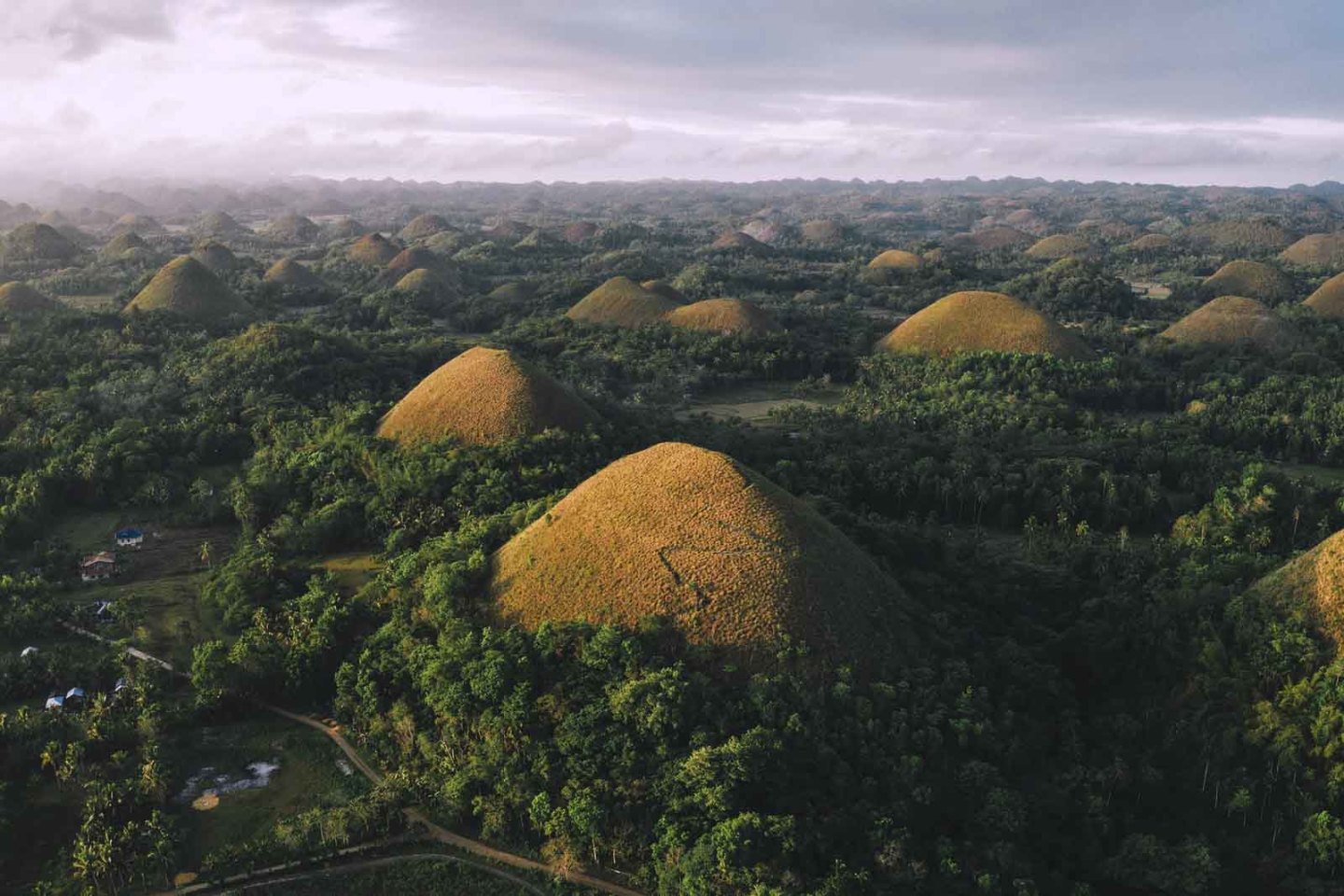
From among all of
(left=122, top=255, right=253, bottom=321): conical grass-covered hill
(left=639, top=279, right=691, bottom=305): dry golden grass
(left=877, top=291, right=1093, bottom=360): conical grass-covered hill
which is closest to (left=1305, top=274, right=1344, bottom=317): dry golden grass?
(left=877, top=291, right=1093, bottom=360): conical grass-covered hill

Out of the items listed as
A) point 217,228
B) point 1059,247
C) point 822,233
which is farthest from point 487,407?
point 217,228

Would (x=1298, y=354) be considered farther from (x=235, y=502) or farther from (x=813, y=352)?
(x=235, y=502)

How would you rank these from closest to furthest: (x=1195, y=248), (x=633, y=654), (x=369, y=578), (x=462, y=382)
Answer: (x=633, y=654)
(x=369, y=578)
(x=462, y=382)
(x=1195, y=248)

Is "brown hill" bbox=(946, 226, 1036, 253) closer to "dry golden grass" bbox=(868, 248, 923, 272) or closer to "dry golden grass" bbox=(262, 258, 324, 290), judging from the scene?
"dry golden grass" bbox=(868, 248, 923, 272)

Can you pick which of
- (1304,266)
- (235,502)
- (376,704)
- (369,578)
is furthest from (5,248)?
(1304,266)

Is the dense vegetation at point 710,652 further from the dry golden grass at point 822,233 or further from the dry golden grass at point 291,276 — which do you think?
the dry golden grass at point 822,233

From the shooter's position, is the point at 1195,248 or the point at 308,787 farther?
the point at 1195,248
